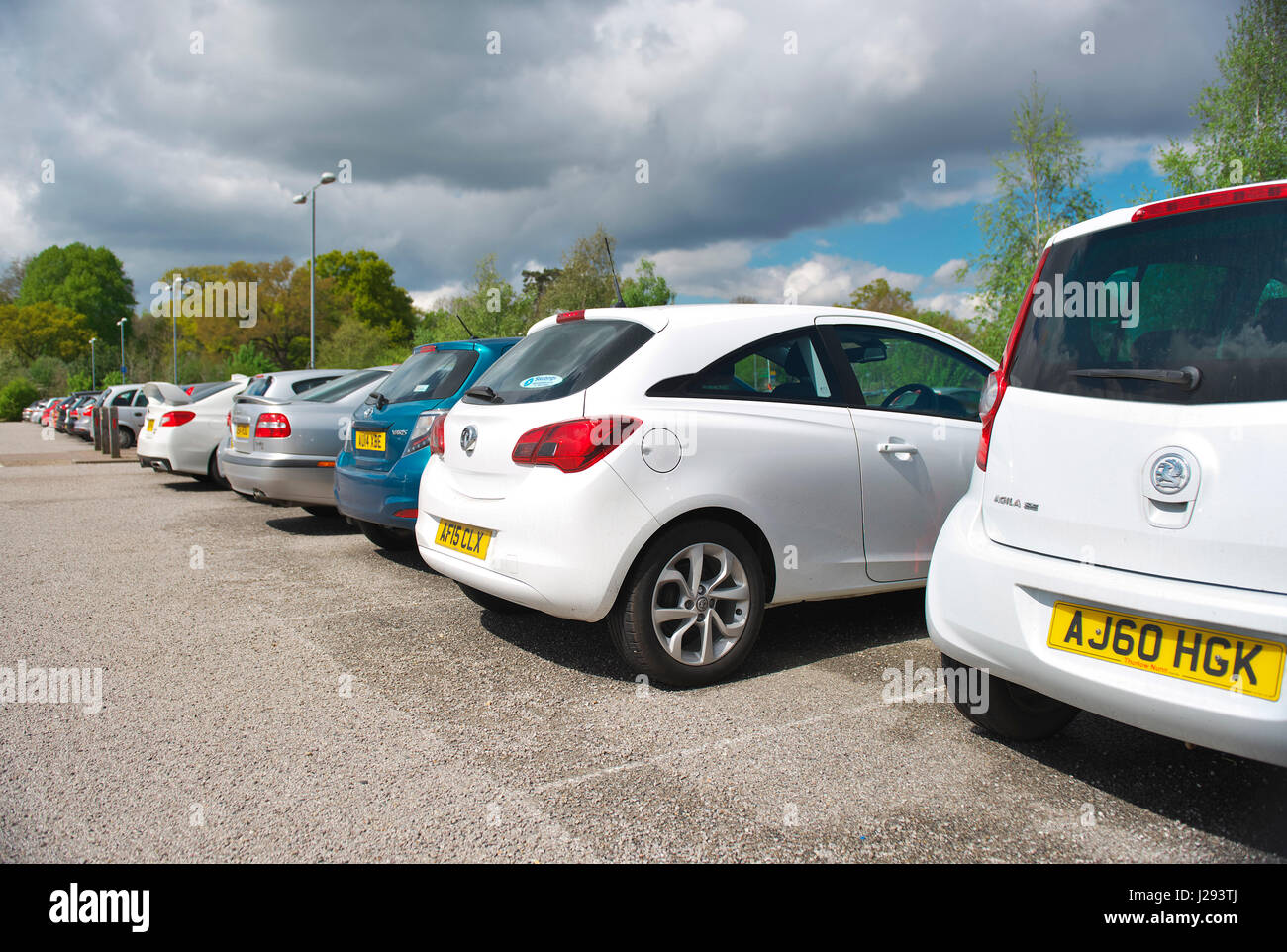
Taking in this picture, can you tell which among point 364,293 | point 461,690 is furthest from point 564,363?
point 364,293

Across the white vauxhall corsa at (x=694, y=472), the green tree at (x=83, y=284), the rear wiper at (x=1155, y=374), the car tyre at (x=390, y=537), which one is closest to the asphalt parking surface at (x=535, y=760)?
Answer: the white vauxhall corsa at (x=694, y=472)

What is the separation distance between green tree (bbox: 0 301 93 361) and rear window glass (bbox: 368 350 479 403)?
277 ft

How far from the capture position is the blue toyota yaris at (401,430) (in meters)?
6.28

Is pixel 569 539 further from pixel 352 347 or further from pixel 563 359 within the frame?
pixel 352 347

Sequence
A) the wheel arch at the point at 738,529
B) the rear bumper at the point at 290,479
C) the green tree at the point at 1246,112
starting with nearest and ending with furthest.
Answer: the wheel arch at the point at 738,529, the rear bumper at the point at 290,479, the green tree at the point at 1246,112

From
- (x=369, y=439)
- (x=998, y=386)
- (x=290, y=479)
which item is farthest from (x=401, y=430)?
(x=998, y=386)

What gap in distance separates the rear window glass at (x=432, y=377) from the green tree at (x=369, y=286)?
77.9 metres

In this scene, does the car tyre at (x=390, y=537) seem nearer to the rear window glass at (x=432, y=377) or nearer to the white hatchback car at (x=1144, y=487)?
the rear window glass at (x=432, y=377)

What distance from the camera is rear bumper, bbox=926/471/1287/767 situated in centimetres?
238

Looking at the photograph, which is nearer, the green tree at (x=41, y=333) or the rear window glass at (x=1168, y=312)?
the rear window glass at (x=1168, y=312)

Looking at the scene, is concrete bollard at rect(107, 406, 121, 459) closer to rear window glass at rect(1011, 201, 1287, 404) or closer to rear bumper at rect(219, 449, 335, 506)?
rear bumper at rect(219, 449, 335, 506)
